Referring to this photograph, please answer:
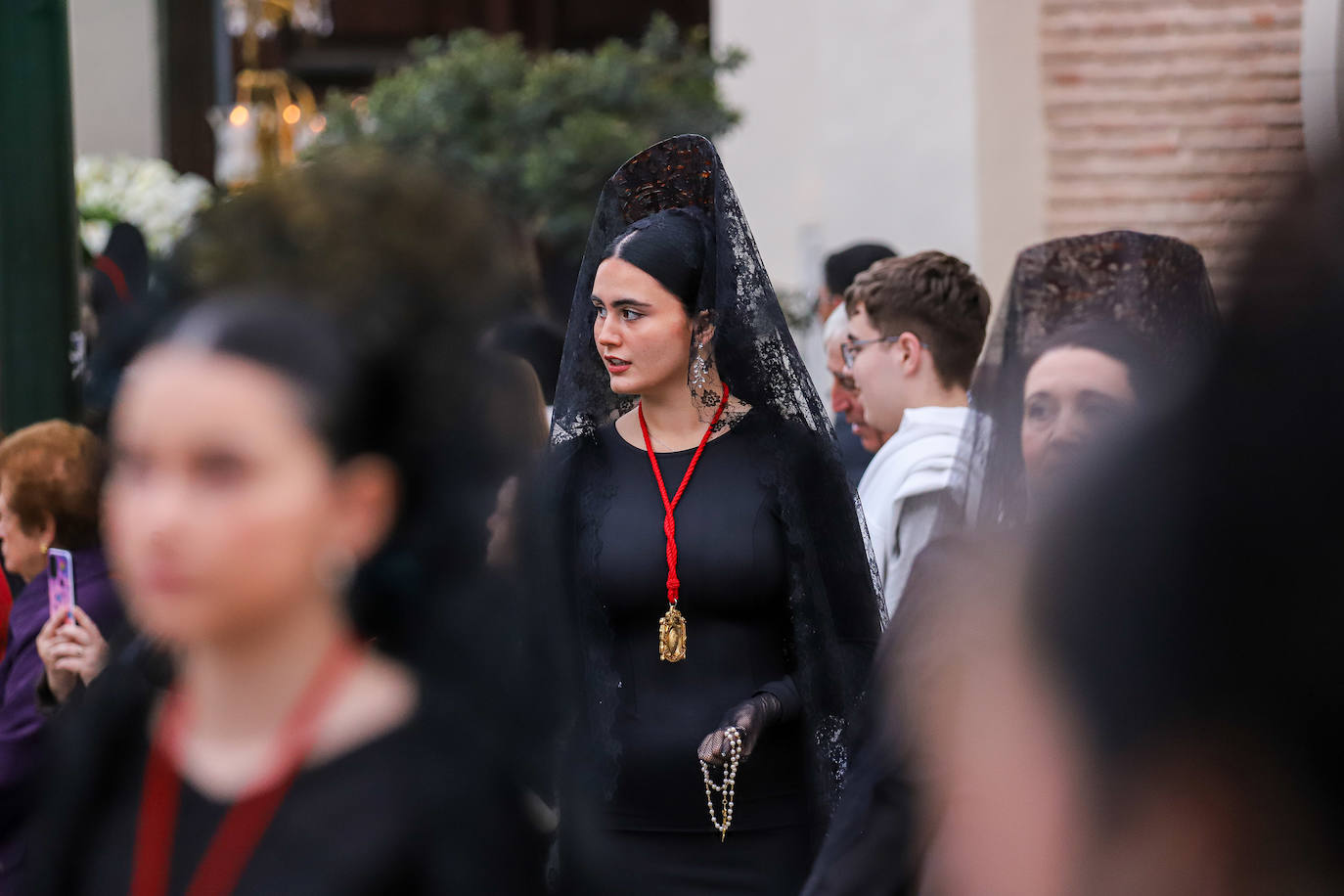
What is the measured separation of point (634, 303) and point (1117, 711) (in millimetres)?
2427

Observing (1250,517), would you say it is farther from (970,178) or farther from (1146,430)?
(970,178)

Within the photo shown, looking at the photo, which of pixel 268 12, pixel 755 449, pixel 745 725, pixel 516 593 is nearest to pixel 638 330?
pixel 755 449

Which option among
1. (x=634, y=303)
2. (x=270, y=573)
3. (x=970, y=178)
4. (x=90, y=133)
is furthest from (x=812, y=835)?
(x=90, y=133)

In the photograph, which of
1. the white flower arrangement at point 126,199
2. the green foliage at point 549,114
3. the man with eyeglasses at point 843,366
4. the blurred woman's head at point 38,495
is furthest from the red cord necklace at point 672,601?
the white flower arrangement at point 126,199

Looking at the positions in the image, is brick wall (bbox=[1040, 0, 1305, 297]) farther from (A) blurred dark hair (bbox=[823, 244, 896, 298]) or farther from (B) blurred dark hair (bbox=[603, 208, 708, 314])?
(B) blurred dark hair (bbox=[603, 208, 708, 314])

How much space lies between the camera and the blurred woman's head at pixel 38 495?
11.2 ft

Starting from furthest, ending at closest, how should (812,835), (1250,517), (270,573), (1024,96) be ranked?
(1024,96)
(812,835)
(270,573)
(1250,517)

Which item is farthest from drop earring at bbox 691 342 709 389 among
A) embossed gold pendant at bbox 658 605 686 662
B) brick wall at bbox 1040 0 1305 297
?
brick wall at bbox 1040 0 1305 297

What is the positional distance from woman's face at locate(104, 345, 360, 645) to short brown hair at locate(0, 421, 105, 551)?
2.22 m

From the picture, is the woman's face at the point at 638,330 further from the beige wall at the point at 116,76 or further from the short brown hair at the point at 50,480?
the beige wall at the point at 116,76

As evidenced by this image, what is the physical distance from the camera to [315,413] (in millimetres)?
1172

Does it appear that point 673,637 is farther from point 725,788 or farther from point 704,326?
point 704,326

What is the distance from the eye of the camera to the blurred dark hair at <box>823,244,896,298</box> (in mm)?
5398

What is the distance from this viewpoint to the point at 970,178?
24.2 ft
